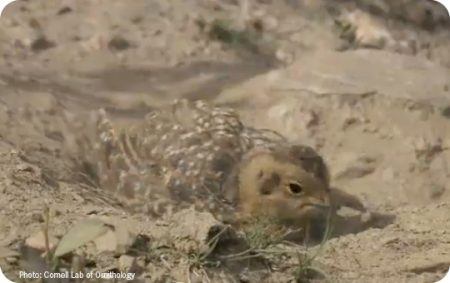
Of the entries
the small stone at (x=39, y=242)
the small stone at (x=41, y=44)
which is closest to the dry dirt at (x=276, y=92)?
the small stone at (x=41, y=44)

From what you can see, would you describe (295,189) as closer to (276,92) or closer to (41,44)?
(276,92)

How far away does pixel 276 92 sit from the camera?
2541 mm

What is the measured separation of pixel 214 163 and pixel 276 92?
0.86 feet

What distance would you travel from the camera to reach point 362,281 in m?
2.08

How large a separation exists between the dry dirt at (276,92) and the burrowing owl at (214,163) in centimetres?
5

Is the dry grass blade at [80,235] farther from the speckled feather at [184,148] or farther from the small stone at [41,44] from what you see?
the small stone at [41,44]

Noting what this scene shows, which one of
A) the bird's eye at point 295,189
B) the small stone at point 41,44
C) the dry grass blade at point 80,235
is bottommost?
the bird's eye at point 295,189

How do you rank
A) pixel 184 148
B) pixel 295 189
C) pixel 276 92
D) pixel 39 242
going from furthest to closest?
pixel 276 92, pixel 184 148, pixel 295 189, pixel 39 242

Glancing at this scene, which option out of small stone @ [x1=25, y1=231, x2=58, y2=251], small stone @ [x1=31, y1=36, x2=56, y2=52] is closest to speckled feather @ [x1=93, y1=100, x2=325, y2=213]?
small stone @ [x1=31, y1=36, x2=56, y2=52]

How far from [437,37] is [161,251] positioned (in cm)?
100

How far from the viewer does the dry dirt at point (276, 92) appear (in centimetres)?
216

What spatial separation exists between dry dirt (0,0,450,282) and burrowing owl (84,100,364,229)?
0.17 feet

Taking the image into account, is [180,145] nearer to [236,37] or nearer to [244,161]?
[244,161]

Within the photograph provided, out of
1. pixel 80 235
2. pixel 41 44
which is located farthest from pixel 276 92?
pixel 80 235
